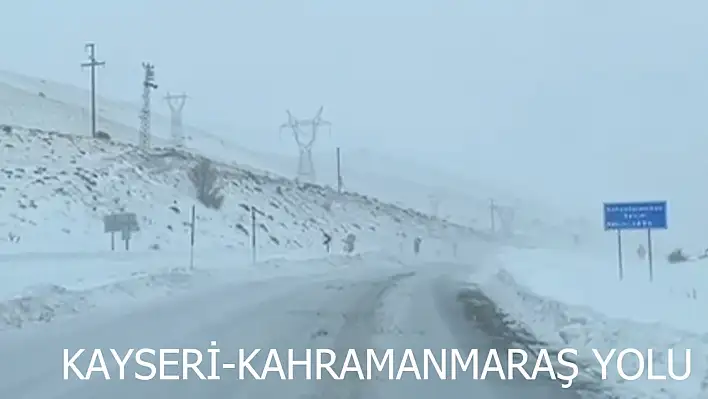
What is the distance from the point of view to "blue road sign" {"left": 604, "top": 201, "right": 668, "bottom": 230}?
80.5ft

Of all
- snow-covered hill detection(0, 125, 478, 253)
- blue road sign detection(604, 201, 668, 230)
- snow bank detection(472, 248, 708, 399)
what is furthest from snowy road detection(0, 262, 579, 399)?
snow-covered hill detection(0, 125, 478, 253)

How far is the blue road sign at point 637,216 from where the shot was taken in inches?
966

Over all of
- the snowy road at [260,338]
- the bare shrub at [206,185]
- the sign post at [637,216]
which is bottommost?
the snowy road at [260,338]

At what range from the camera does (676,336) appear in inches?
527

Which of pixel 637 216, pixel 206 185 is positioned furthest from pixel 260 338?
pixel 206 185

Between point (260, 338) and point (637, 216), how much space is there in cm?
1105

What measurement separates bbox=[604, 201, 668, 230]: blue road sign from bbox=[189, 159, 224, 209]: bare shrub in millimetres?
Result: 52526

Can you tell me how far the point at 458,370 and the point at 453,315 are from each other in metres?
8.38

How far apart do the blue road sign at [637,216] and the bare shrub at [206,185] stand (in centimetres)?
5253

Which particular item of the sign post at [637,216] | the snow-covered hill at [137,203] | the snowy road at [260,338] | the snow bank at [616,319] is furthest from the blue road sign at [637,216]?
the snow-covered hill at [137,203]

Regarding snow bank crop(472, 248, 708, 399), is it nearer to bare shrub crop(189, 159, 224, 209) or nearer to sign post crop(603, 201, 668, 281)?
sign post crop(603, 201, 668, 281)

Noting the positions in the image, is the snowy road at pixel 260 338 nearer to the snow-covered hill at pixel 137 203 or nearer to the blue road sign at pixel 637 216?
the blue road sign at pixel 637 216

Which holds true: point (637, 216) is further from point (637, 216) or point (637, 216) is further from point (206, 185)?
point (206, 185)

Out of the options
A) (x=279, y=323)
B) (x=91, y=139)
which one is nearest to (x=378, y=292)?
(x=279, y=323)
